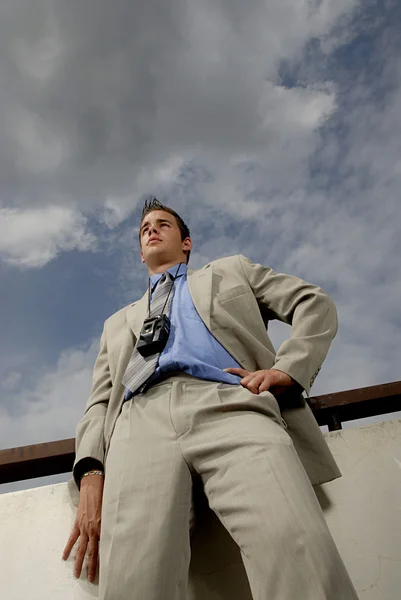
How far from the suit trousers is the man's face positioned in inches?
33.9

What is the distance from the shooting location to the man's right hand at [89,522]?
1487mm

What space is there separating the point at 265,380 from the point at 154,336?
1.33 feet

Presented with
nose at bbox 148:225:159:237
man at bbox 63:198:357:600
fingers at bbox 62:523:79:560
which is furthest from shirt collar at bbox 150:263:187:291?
fingers at bbox 62:523:79:560

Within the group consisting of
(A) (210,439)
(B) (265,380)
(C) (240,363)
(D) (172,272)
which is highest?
(D) (172,272)

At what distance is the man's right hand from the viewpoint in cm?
149

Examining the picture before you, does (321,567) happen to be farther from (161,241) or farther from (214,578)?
(161,241)

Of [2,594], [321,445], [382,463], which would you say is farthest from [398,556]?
[2,594]

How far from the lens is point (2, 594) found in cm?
161

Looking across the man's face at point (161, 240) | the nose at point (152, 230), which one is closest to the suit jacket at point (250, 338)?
the man's face at point (161, 240)

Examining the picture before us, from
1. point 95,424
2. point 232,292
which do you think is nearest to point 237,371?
point 232,292

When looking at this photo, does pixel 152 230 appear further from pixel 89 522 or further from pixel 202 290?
pixel 89 522

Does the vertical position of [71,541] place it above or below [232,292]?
below

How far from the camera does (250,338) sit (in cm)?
163

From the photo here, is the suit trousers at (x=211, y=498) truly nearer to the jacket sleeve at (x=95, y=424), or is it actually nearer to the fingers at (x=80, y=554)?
the jacket sleeve at (x=95, y=424)
